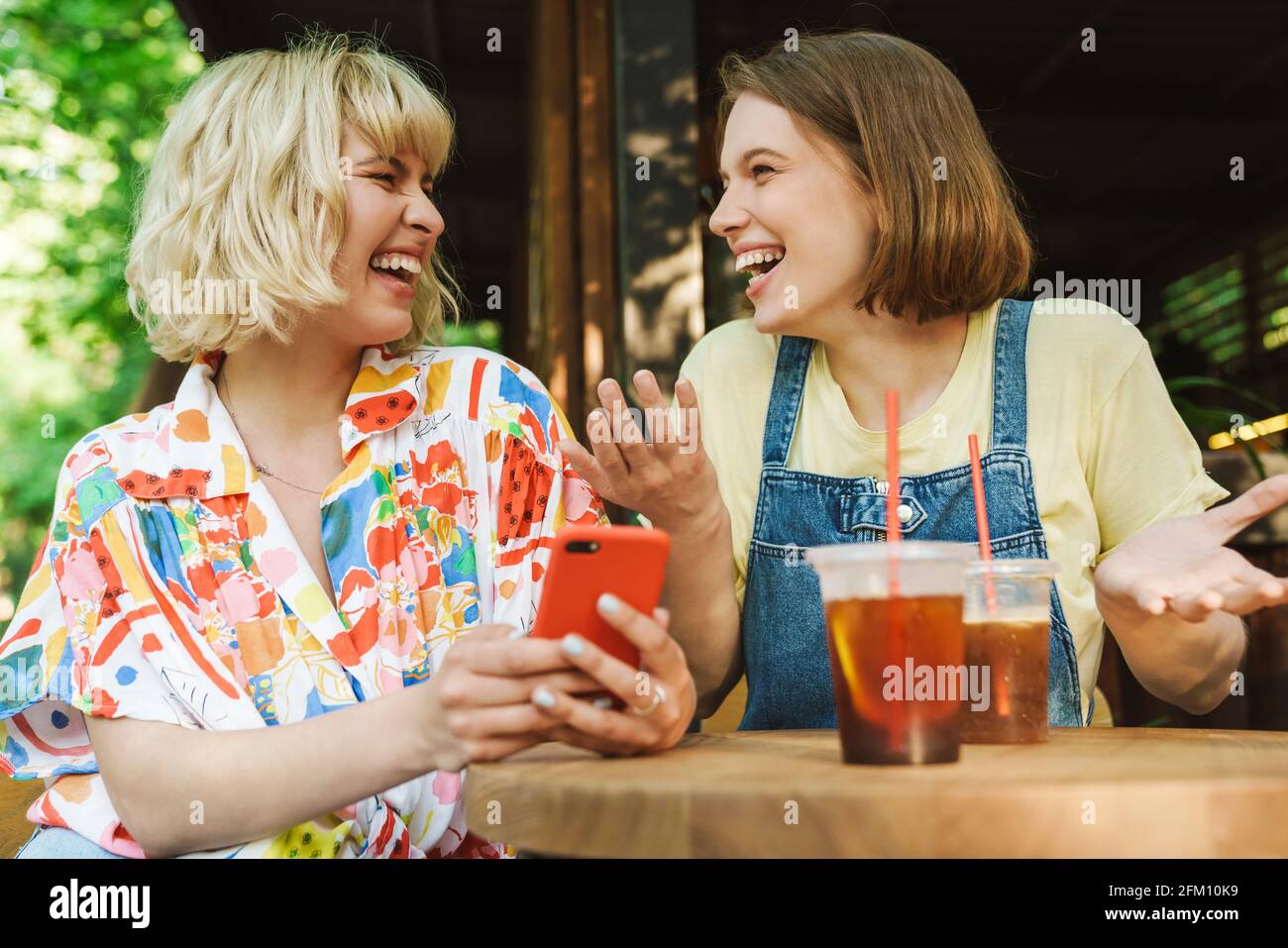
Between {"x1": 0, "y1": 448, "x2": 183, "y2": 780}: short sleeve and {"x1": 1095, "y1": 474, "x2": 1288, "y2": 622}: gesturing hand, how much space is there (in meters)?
1.11

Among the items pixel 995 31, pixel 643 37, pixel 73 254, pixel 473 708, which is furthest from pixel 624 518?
pixel 73 254

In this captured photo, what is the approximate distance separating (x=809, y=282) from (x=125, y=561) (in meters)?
1.07

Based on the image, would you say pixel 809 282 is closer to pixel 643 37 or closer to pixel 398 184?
pixel 398 184

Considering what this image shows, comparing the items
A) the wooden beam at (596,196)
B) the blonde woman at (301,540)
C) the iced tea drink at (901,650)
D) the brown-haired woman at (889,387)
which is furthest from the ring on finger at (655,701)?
the wooden beam at (596,196)

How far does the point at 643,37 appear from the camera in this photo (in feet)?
12.4

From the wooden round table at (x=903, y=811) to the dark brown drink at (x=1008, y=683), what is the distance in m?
A: 0.22

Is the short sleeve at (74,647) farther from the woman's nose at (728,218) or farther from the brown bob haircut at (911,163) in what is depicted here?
the brown bob haircut at (911,163)

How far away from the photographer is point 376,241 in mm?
1918

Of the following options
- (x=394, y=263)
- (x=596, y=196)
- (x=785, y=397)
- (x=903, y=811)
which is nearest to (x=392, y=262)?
(x=394, y=263)

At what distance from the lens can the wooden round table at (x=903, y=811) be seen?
3.13 ft

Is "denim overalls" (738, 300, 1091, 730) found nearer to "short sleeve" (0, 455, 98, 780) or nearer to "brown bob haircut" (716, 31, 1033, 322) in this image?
"brown bob haircut" (716, 31, 1033, 322)

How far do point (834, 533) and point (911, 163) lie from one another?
60 centimetres

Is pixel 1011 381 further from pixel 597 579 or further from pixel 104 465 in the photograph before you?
pixel 104 465
